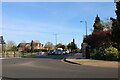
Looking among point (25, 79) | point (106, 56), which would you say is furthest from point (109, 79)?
point (106, 56)

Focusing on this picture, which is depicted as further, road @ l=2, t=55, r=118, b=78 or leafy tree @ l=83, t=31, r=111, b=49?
leafy tree @ l=83, t=31, r=111, b=49

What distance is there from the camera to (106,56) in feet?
82.8

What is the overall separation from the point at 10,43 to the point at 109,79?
93123 mm

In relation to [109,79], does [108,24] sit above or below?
above

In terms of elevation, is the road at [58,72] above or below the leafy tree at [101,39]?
below

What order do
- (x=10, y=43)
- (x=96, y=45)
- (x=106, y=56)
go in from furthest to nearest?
(x=10, y=43), (x=96, y=45), (x=106, y=56)

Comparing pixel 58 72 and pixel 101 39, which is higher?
pixel 101 39

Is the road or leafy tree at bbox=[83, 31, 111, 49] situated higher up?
leafy tree at bbox=[83, 31, 111, 49]

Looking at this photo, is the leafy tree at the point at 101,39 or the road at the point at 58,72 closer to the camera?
the road at the point at 58,72

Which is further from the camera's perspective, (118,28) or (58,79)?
(118,28)

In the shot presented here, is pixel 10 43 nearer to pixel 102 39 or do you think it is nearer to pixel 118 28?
pixel 102 39

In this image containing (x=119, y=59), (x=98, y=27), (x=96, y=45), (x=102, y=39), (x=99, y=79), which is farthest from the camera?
(x=98, y=27)

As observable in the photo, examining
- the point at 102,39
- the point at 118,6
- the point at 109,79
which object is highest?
the point at 118,6

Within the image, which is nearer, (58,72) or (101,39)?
(58,72)
